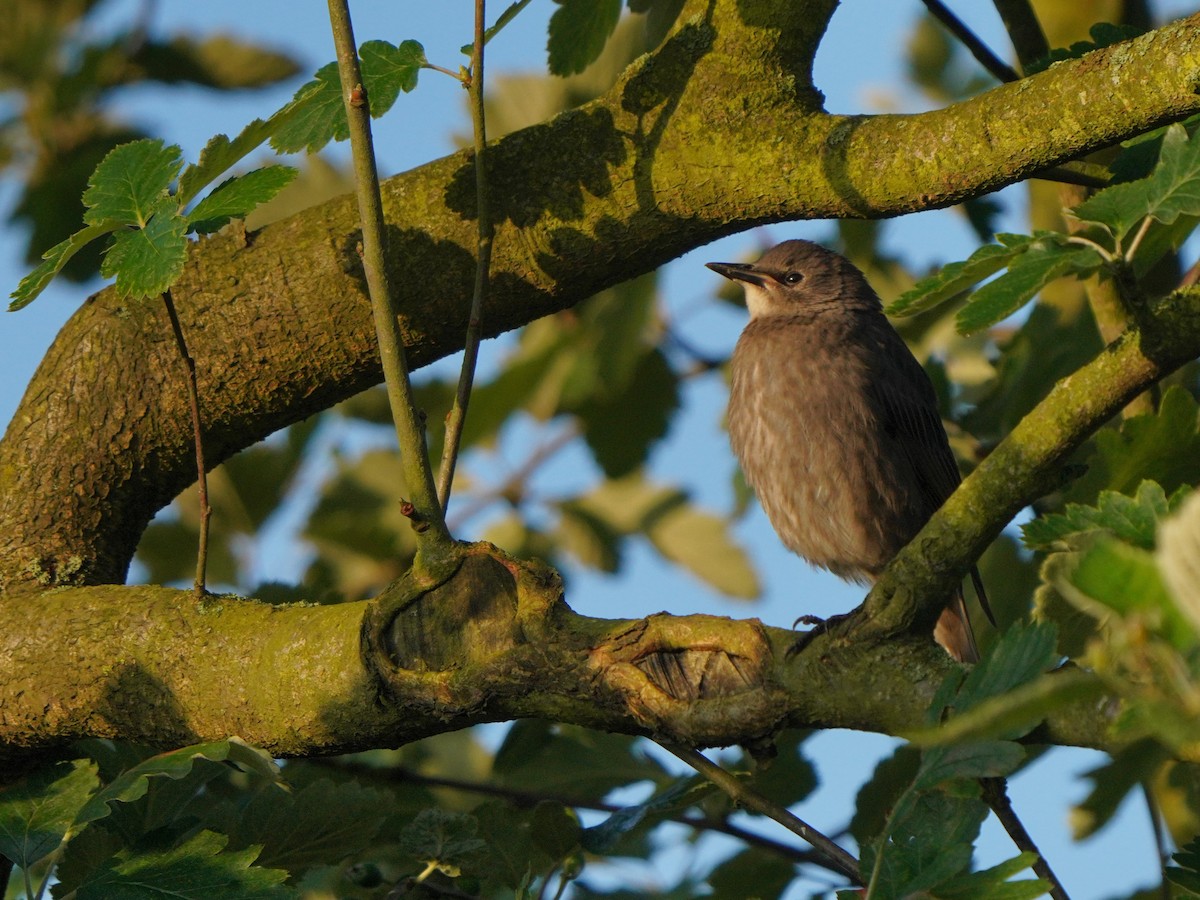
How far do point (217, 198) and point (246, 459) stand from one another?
6.20ft

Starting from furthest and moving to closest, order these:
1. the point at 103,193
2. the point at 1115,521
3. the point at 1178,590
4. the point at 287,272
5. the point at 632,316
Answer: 1. the point at 632,316
2. the point at 287,272
3. the point at 103,193
4. the point at 1115,521
5. the point at 1178,590

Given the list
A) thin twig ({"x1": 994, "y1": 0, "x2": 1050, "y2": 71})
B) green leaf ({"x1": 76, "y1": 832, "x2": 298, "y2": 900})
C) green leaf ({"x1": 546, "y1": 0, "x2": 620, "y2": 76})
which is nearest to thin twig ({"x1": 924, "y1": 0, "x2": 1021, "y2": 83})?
A: thin twig ({"x1": 994, "y1": 0, "x2": 1050, "y2": 71})

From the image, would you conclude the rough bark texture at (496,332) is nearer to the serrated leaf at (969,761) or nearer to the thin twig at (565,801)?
the serrated leaf at (969,761)

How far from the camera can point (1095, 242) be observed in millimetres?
2109

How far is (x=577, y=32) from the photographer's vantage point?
318cm

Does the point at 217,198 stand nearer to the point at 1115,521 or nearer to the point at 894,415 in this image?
the point at 1115,521

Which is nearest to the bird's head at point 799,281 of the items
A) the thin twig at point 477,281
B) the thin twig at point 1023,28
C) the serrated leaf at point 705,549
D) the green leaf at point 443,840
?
the serrated leaf at point 705,549

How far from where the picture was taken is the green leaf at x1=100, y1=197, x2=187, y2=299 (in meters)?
2.26

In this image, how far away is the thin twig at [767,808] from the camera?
2.17 metres

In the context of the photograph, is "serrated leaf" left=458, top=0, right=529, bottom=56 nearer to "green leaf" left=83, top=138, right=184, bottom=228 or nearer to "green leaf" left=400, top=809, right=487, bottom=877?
"green leaf" left=83, top=138, right=184, bottom=228

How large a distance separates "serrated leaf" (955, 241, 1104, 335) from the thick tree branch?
0.68m

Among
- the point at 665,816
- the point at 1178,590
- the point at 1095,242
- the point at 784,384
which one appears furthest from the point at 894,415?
the point at 1178,590

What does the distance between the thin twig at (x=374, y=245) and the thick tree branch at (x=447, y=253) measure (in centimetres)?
78

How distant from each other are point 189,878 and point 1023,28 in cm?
325
